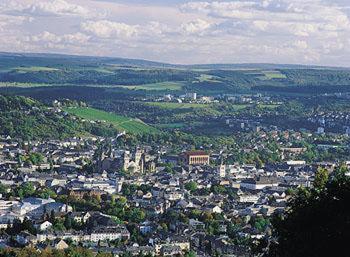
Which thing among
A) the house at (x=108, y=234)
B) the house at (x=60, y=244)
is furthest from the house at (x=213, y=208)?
the house at (x=60, y=244)

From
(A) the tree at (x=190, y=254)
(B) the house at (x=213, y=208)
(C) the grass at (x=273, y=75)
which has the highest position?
(A) the tree at (x=190, y=254)

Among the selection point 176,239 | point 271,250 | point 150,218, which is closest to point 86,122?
point 150,218

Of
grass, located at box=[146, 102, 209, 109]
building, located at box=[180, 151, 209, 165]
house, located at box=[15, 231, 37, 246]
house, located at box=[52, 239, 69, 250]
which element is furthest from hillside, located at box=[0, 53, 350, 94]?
house, located at box=[52, 239, 69, 250]

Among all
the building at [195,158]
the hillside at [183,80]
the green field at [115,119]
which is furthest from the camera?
the hillside at [183,80]

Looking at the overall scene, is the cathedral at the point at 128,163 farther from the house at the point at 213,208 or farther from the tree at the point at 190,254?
the tree at the point at 190,254

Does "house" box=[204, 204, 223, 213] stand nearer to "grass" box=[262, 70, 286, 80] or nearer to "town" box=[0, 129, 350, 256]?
"town" box=[0, 129, 350, 256]

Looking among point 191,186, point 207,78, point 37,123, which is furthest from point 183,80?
point 191,186
